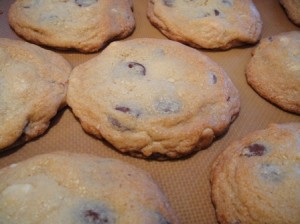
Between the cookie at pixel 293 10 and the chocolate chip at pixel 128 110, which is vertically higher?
the cookie at pixel 293 10

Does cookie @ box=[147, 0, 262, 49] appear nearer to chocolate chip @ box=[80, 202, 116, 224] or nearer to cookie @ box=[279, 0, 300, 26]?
cookie @ box=[279, 0, 300, 26]

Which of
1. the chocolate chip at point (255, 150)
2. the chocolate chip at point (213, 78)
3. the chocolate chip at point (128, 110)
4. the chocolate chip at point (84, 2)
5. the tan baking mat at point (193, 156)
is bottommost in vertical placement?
the tan baking mat at point (193, 156)

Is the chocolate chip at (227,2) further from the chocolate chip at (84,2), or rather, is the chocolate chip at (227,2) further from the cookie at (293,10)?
the chocolate chip at (84,2)

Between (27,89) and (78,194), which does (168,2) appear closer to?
(27,89)

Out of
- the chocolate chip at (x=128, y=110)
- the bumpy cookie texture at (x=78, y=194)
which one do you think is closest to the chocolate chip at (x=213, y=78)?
the chocolate chip at (x=128, y=110)

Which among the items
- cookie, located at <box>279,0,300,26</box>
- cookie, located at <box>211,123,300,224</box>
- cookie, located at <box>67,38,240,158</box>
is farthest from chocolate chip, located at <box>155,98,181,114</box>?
cookie, located at <box>279,0,300,26</box>

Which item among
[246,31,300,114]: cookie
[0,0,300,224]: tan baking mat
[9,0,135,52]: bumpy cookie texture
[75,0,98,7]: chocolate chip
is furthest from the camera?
[75,0,98,7]: chocolate chip

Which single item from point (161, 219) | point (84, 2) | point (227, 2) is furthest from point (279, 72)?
point (84, 2)
